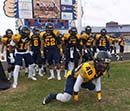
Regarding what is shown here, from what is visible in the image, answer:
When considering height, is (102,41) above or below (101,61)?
below

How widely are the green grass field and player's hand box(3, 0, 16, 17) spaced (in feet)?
18.3

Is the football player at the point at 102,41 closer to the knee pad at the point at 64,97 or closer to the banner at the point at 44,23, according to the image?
the banner at the point at 44,23

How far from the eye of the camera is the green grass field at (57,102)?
721 centimetres

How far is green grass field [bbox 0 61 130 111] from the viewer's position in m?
7.21

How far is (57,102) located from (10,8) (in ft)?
28.6

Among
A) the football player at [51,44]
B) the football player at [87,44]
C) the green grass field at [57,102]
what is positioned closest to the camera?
the green grass field at [57,102]

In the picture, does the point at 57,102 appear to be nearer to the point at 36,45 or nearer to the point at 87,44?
the point at 36,45

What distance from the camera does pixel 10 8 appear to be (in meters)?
15.2

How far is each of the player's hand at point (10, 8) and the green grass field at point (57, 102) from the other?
18.3 ft

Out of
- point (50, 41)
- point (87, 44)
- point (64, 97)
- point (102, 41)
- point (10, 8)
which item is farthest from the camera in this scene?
point (10, 8)

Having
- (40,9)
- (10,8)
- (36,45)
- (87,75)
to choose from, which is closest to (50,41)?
(36,45)

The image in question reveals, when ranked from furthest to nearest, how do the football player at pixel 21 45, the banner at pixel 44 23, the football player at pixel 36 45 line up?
1. the banner at pixel 44 23
2. the football player at pixel 36 45
3. the football player at pixel 21 45

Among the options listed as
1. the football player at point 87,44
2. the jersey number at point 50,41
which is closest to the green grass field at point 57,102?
the jersey number at point 50,41

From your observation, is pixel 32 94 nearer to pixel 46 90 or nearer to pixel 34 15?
pixel 46 90
